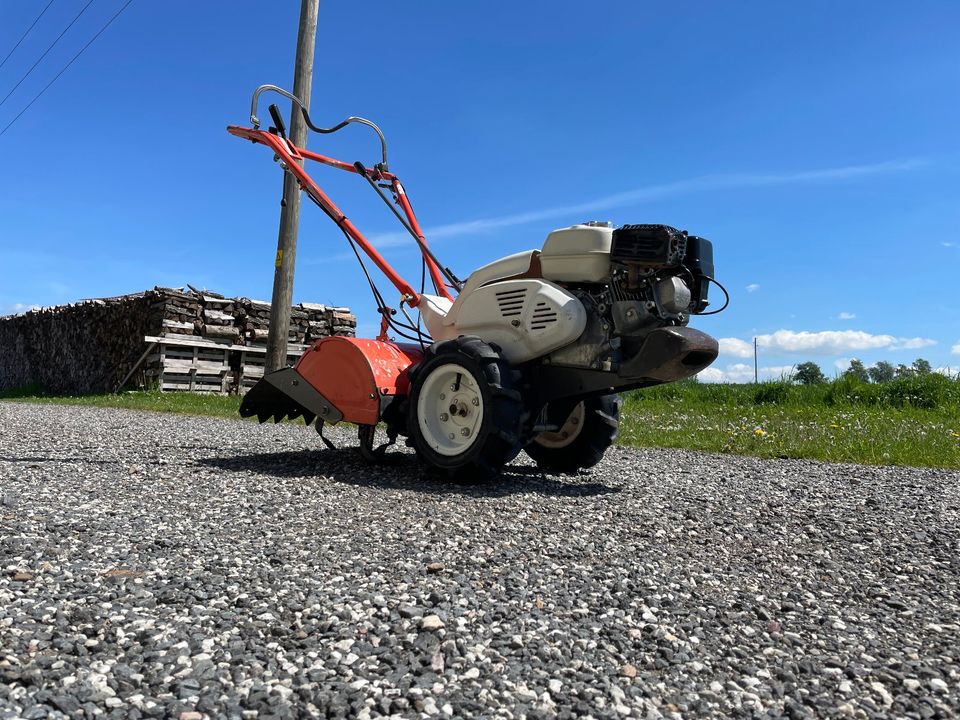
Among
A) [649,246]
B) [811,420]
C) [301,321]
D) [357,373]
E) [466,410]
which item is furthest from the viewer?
[301,321]

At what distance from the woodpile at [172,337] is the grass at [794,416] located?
1.53 m

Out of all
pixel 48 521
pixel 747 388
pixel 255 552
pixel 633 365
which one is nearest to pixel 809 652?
pixel 255 552

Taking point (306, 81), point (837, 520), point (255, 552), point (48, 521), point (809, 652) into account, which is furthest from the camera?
point (306, 81)

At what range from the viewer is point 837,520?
4828mm

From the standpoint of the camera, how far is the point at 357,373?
6.46 meters

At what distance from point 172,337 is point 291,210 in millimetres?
8690

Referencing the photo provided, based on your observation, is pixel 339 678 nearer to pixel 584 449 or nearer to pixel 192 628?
pixel 192 628

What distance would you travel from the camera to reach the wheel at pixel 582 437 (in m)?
6.46

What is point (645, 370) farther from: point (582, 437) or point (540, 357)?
point (582, 437)

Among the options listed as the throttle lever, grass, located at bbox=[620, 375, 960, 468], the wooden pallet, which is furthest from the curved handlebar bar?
the wooden pallet

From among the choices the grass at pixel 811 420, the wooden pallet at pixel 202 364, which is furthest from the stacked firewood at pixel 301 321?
the grass at pixel 811 420

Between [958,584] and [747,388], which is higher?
[747,388]

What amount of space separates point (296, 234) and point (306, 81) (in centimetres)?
213

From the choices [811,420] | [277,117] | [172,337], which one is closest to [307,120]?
[277,117]
